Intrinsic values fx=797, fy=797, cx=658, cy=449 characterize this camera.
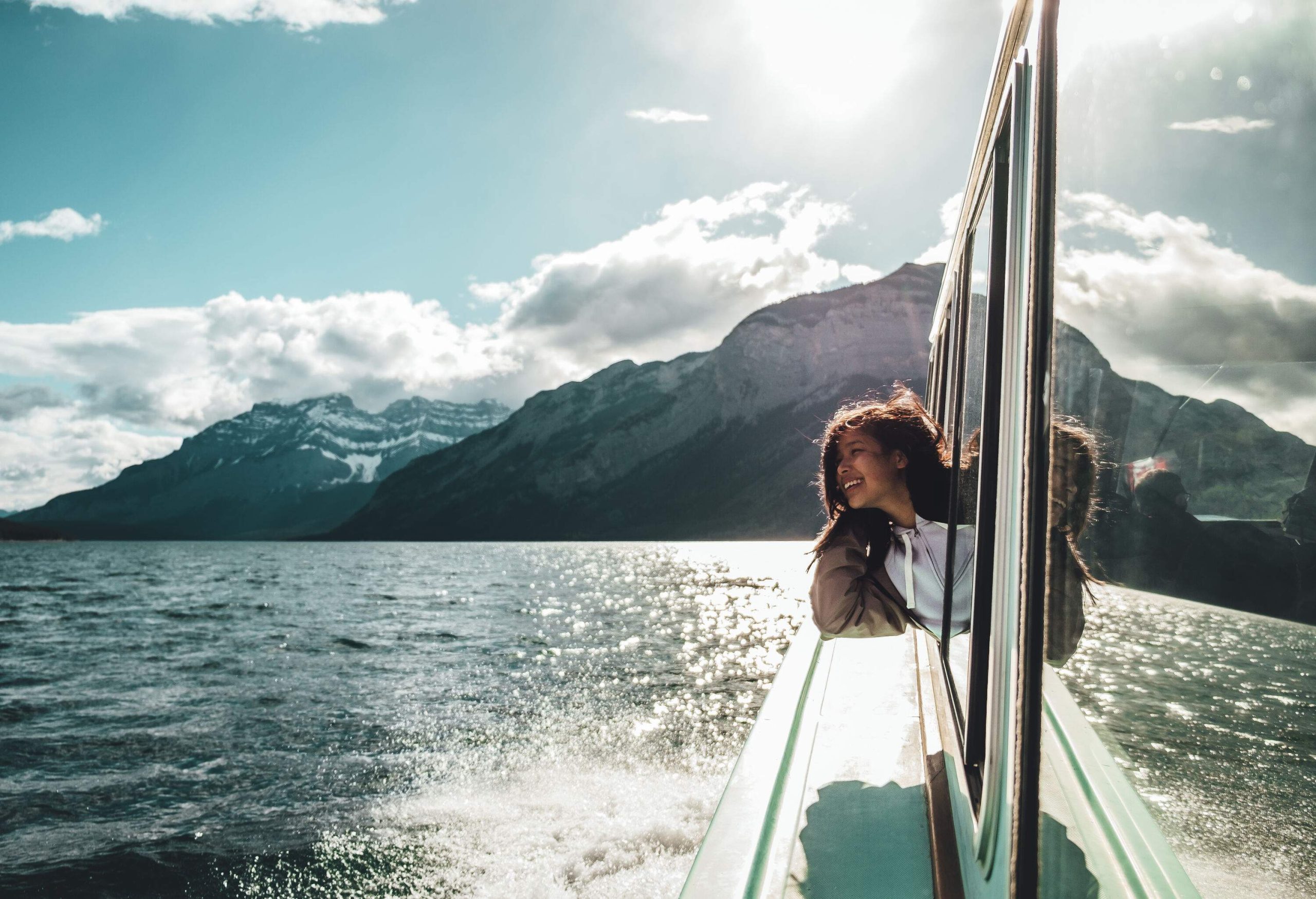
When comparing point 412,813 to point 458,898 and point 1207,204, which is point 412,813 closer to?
point 458,898

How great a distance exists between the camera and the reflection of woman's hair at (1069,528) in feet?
3.18

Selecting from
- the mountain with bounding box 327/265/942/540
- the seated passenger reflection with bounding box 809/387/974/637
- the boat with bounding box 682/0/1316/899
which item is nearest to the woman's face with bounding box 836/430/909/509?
the seated passenger reflection with bounding box 809/387/974/637

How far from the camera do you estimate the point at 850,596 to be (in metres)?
2.33

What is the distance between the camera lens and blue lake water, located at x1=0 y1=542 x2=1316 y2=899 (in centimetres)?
103

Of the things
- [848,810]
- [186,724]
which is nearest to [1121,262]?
[848,810]

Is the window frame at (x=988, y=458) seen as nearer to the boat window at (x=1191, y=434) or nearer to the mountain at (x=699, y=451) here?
the boat window at (x=1191, y=434)

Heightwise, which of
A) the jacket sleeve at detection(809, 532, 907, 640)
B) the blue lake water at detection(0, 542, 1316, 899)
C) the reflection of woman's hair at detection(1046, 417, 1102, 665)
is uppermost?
the reflection of woman's hair at detection(1046, 417, 1102, 665)

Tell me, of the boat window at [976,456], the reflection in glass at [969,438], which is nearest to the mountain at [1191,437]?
the boat window at [976,456]

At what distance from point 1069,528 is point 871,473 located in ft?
4.78

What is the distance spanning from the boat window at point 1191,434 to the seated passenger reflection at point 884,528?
1.19 metres

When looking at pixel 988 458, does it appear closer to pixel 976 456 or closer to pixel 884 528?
pixel 976 456

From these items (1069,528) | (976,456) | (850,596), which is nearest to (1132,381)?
(1069,528)

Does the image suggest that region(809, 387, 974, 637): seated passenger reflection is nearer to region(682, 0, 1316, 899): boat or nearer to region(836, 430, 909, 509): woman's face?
region(836, 430, 909, 509): woman's face

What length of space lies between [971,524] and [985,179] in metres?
0.81
